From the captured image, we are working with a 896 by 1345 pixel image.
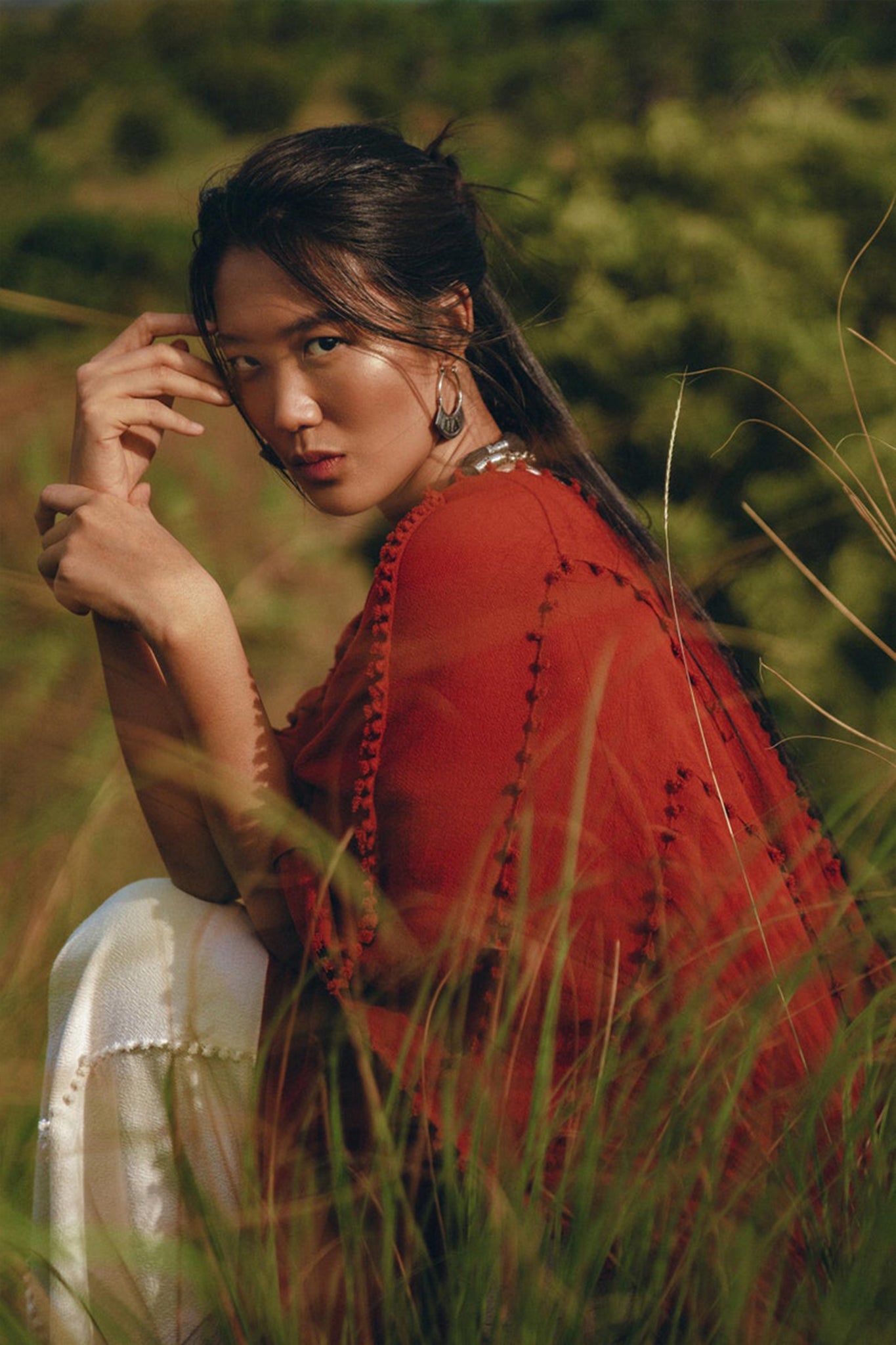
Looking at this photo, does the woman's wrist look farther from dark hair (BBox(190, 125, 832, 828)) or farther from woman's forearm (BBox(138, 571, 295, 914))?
dark hair (BBox(190, 125, 832, 828))

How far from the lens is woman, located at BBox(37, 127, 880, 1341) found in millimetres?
1469

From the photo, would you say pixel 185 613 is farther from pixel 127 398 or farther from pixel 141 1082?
pixel 141 1082

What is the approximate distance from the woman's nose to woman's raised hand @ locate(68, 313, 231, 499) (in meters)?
0.22

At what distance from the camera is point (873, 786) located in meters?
1.47

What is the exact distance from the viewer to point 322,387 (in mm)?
1814

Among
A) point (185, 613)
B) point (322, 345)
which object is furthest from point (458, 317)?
point (185, 613)

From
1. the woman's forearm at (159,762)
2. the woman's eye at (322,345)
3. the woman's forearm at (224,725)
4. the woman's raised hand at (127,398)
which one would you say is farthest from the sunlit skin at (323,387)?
the woman's forearm at (159,762)

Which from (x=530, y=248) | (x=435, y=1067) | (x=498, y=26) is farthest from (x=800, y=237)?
(x=498, y=26)

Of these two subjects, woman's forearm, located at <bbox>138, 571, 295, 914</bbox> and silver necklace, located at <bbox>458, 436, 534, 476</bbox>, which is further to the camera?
Result: silver necklace, located at <bbox>458, 436, 534, 476</bbox>

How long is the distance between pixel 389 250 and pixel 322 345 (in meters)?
0.19

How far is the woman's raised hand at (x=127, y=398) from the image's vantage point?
2.03 m

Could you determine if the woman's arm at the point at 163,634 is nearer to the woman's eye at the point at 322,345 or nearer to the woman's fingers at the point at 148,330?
the woman's fingers at the point at 148,330

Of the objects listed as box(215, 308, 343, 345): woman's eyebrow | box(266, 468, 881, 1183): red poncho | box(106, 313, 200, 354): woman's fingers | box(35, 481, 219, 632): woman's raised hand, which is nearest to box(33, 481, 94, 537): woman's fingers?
box(35, 481, 219, 632): woman's raised hand

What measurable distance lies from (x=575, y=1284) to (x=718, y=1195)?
0.69 feet
